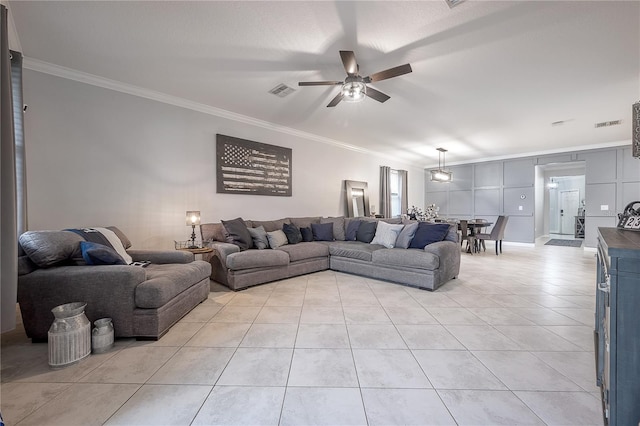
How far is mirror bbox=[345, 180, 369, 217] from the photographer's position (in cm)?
666

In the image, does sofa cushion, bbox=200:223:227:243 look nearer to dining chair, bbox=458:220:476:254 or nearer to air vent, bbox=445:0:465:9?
air vent, bbox=445:0:465:9

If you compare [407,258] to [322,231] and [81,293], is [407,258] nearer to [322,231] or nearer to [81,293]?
[322,231]

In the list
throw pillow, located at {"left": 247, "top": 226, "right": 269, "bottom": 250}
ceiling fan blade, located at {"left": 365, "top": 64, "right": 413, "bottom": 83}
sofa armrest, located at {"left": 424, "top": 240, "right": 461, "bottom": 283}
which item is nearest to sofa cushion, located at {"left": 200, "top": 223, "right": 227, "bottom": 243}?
throw pillow, located at {"left": 247, "top": 226, "right": 269, "bottom": 250}

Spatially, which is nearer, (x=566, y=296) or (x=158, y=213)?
(x=566, y=296)

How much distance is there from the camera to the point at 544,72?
3066 mm

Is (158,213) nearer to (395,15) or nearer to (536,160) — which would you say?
(395,15)

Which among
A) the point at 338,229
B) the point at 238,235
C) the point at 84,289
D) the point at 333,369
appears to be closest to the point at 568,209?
the point at 338,229

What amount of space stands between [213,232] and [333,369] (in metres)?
2.97

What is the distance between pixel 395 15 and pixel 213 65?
206cm

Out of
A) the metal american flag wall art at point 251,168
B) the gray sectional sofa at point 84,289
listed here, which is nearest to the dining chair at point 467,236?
the metal american flag wall art at point 251,168

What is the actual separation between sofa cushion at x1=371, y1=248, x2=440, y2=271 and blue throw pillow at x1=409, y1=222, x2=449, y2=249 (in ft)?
0.94

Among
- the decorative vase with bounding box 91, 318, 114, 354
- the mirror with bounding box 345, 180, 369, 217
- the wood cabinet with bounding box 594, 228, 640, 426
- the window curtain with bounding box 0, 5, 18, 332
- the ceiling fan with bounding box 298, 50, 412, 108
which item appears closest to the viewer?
the wood cabinet with bounding box 594, 228, 640, 426

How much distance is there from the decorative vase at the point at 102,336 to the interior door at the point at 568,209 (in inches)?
551

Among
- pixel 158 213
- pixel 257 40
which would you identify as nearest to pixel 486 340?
pixel 257 40
